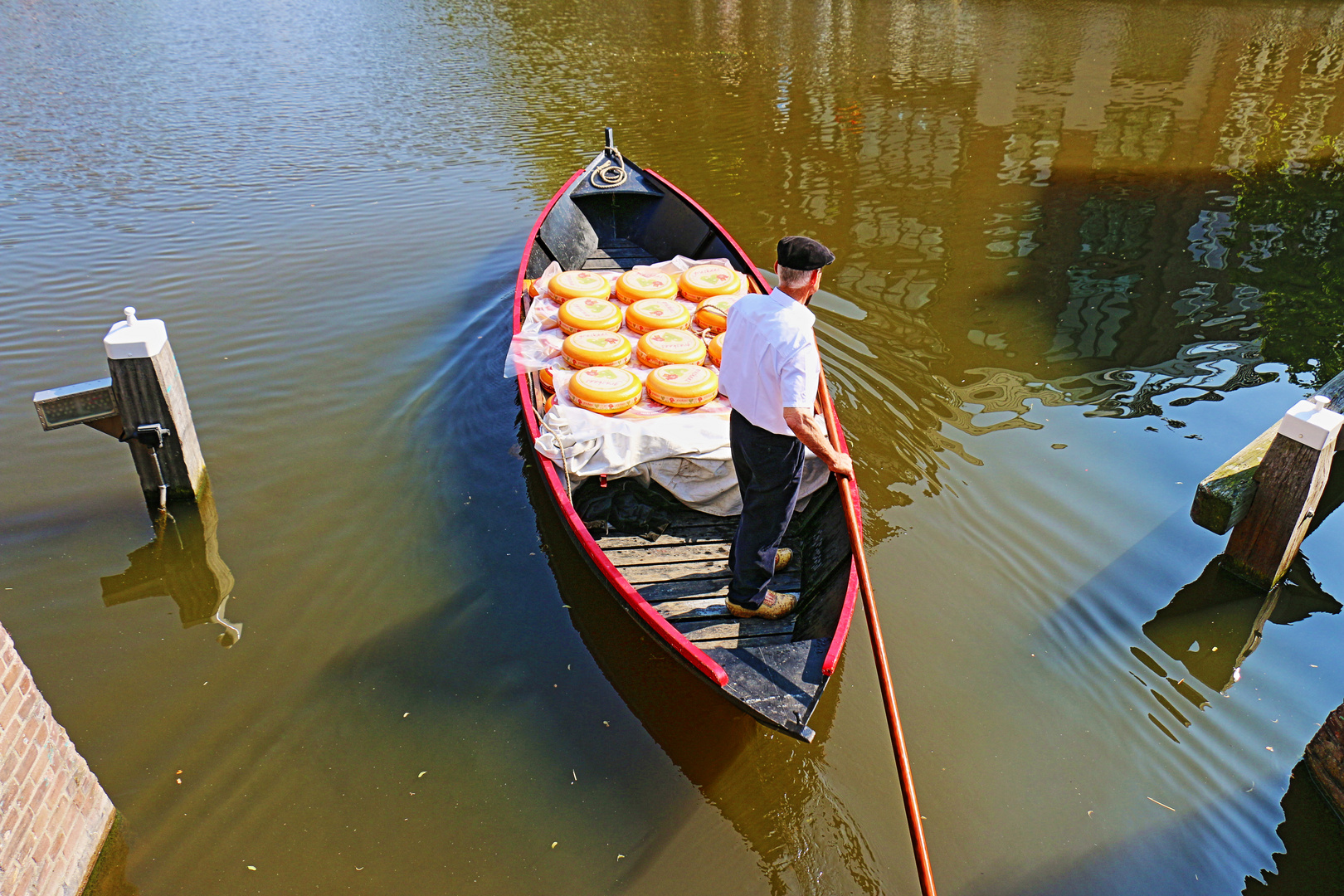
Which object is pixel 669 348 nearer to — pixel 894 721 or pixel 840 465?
pixel 840 465

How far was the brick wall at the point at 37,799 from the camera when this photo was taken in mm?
3156

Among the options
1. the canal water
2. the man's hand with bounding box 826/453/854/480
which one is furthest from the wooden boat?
the man's hand with bounding box 826/453/854/480

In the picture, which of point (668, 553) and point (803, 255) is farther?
point (668, 553)

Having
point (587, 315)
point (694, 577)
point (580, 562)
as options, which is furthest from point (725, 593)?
point (587, 315)

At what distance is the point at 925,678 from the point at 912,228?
8.81 metres

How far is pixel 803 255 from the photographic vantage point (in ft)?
12.9

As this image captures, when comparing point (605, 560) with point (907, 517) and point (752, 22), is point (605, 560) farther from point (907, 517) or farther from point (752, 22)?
point (752, 22)

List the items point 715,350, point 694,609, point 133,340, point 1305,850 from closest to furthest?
point 1305,850 → point 694,609 → point 133,340 → point 715,350

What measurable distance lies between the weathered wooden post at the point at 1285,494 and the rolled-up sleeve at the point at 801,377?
3.39m

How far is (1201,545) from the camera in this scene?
237 inches

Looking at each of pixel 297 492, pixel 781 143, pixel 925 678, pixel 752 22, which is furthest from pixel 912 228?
pixel 752 22

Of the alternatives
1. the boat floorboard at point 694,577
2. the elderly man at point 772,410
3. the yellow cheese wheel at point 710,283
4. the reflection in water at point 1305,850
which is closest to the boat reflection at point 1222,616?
the reflection in water at point 1305,850

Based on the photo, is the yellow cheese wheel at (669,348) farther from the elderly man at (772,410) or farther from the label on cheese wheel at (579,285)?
the elderly man at (772,410)

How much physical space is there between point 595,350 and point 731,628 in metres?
2.81
